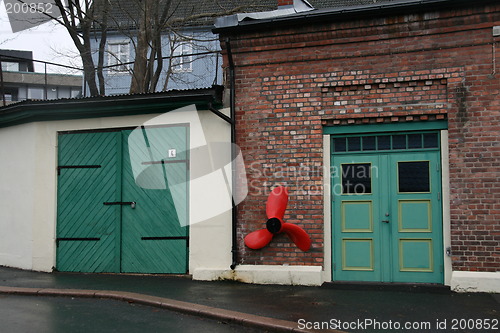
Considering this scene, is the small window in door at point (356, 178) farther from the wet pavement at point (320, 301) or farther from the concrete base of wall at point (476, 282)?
the concrete base of wall at point (476, 282)

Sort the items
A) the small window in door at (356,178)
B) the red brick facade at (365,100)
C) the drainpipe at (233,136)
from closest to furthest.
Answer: the red brick facade at (365,100), the small window in door at (356,178), the drainpipe at (233,136)

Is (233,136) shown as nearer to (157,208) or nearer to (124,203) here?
(157,208)

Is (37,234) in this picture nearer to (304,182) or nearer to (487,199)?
(304,182)

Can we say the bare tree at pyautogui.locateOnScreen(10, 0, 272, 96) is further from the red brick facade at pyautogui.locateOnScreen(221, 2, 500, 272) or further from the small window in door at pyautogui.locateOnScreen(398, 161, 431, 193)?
the small window in door at pyautogui.locateOnScreen(398, 161, 431, 193)

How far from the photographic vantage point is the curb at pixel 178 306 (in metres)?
6.44

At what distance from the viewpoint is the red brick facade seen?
846 centimetres

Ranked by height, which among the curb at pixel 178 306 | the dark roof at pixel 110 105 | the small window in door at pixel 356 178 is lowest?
the curb at pixel 178 306

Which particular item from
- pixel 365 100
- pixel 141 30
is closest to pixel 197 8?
pixel 141 30

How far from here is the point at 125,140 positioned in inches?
412

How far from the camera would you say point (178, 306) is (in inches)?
292

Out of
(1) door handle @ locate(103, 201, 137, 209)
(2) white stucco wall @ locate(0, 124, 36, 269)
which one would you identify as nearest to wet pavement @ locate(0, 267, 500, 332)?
(2) white stucco wall @ locate(0, 124, 36, 269)

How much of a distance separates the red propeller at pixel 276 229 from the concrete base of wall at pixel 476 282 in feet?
7.80

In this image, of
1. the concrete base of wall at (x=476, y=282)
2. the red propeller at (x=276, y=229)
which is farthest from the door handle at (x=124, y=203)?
the concrete base of wall at (x=476, y=282)

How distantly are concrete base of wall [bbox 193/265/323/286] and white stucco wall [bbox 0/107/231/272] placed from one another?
0.29m
